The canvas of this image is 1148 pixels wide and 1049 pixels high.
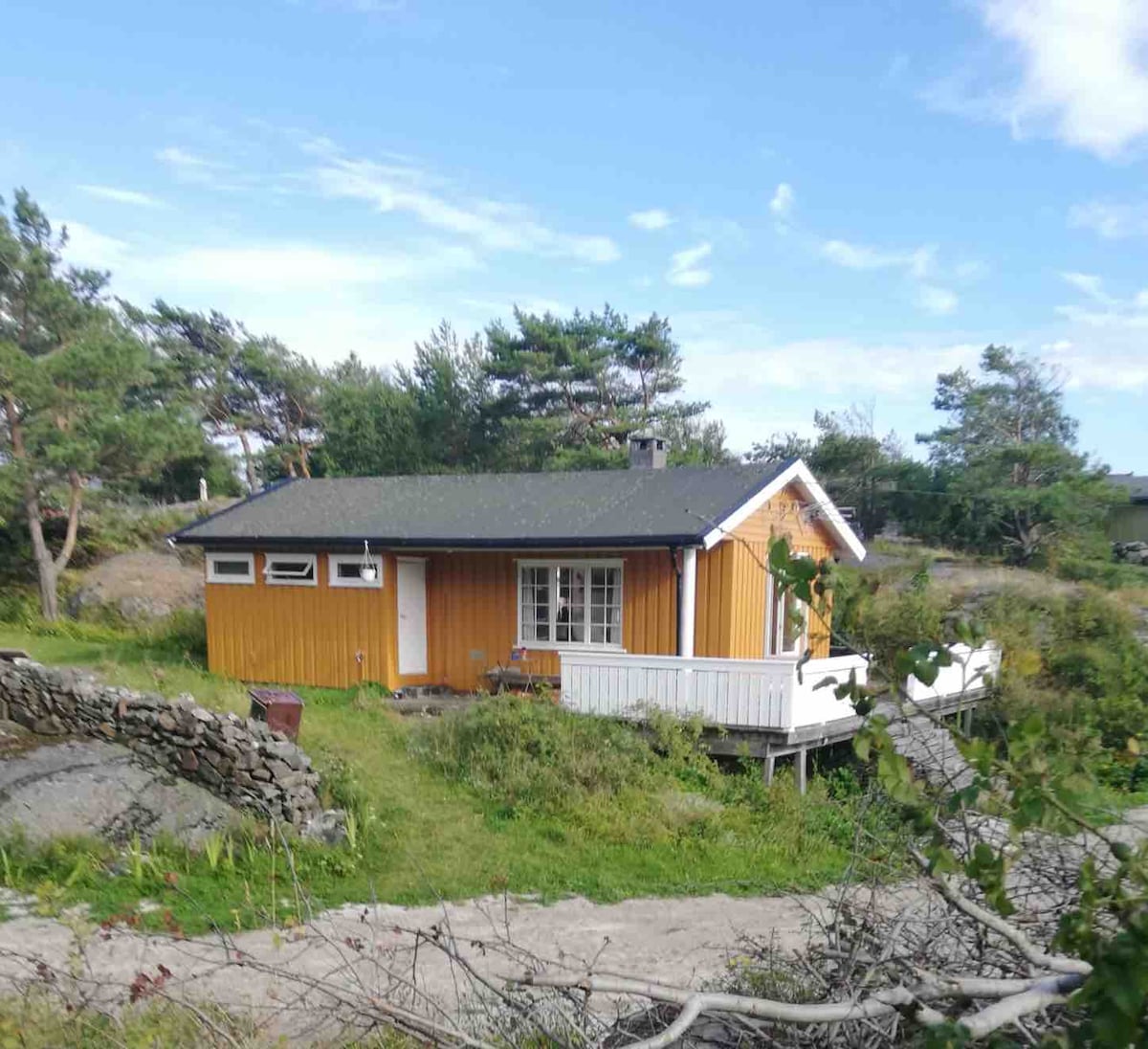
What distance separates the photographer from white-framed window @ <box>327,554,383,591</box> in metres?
14.9

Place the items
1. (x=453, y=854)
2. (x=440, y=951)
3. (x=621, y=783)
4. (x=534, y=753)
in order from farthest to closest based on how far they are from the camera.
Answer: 1. (x=534, y=753)
2. (x=621, y=783)
3. (x=453, y=854)
4. (x=440, y=951)

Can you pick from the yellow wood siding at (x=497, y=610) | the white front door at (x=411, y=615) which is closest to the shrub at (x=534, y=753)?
the yellow wood siding at (x=497, y=610)

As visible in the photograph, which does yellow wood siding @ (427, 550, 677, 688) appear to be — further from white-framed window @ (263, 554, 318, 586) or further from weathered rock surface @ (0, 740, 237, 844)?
weathered rock surface @ (0, 740, 237, 844)

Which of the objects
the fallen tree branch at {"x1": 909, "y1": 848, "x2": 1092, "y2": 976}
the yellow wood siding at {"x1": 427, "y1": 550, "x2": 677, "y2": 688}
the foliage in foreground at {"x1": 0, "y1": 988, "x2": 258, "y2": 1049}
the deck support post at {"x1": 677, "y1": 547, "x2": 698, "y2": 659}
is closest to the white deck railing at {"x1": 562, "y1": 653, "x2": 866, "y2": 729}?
the deck support post at {"x1": 677, "y1": 547, "x2": 698, "y2": 659}

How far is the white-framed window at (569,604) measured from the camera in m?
14.2

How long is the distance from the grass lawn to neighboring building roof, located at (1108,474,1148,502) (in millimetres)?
25336

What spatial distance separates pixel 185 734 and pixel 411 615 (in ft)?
18.6

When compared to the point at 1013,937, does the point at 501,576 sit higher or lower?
lower

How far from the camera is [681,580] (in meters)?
13.2

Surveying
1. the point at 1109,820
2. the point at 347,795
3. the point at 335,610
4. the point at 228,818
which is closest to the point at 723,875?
the point at 347,795

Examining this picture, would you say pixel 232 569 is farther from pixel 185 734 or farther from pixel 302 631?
pixel 185 734

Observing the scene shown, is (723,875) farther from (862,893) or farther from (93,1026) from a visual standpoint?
(93,1026)

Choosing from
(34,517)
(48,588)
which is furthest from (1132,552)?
(34,517)

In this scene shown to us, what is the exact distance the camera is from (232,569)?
15992 millimetres
